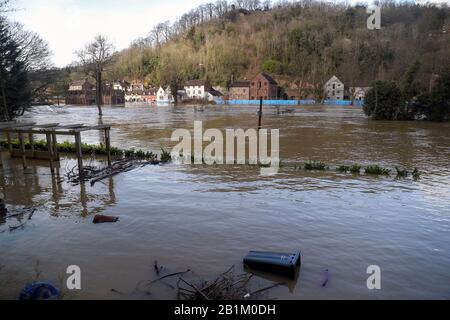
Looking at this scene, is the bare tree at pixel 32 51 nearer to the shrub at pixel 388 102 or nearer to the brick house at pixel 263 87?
the shrub at pixel 388 102

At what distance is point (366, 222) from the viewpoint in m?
9.84

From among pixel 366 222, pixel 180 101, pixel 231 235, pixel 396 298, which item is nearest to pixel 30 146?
pixel 231 235

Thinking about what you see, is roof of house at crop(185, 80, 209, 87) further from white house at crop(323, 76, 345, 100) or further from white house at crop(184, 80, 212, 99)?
white house at crop(323, 76, 345, 100)

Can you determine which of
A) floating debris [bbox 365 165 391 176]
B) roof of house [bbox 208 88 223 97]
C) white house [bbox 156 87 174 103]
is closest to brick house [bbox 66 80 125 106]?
white house [bbox 156 87 174 103]

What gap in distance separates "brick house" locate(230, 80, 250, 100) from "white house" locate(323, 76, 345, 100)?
20.6 meters

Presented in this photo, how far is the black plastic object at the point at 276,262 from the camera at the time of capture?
6890mm

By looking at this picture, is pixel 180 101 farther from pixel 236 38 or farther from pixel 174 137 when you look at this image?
pixel 174 137

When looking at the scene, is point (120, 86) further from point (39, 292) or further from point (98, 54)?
point (39, 292)

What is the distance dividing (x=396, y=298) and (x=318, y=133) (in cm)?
2574

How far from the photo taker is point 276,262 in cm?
700

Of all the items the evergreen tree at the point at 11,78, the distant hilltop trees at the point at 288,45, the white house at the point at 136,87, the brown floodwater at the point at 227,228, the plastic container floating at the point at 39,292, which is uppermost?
the distant hilltop trees at the point at 288,45

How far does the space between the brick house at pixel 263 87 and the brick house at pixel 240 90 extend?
1.53 m

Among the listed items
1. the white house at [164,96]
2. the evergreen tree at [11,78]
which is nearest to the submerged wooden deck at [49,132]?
the evergreen tree at [11,78]

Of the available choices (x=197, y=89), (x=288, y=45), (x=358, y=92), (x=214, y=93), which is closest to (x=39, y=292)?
(x=358, y=92)
